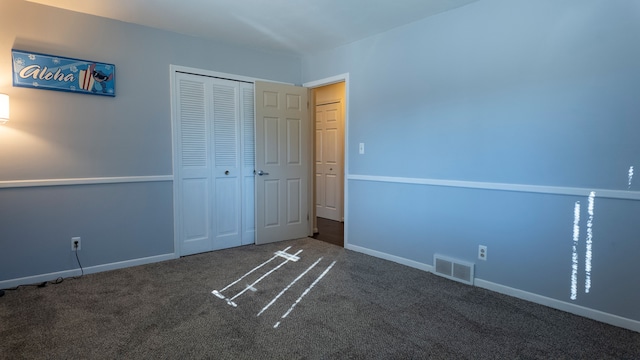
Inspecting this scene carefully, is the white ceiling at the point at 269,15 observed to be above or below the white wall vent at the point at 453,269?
above

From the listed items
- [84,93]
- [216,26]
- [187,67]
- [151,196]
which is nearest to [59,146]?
[84,93]

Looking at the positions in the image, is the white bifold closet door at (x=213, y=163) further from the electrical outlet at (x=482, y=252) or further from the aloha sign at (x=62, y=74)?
the electrical outlet at (x=482, y=252)

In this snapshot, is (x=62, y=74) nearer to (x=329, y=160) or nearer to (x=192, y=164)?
(x=192, y=164)

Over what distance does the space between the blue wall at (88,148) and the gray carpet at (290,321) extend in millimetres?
383

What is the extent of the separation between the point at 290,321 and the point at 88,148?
2412 mm

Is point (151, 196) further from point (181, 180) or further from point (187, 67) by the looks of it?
point (187, 67)

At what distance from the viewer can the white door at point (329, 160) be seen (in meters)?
5.54

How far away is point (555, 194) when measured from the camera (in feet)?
7.80

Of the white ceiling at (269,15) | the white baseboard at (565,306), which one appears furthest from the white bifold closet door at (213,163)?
the white baseboard at (565,306)

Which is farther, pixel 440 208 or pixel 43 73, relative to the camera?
pixel 440 208

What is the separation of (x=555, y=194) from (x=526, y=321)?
2.98ft

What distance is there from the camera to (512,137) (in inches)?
102

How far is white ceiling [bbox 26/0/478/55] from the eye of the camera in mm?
2746

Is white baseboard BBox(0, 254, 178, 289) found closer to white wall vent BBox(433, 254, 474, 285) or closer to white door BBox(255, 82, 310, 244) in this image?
white door BBox(255, 82, 310, 244)
